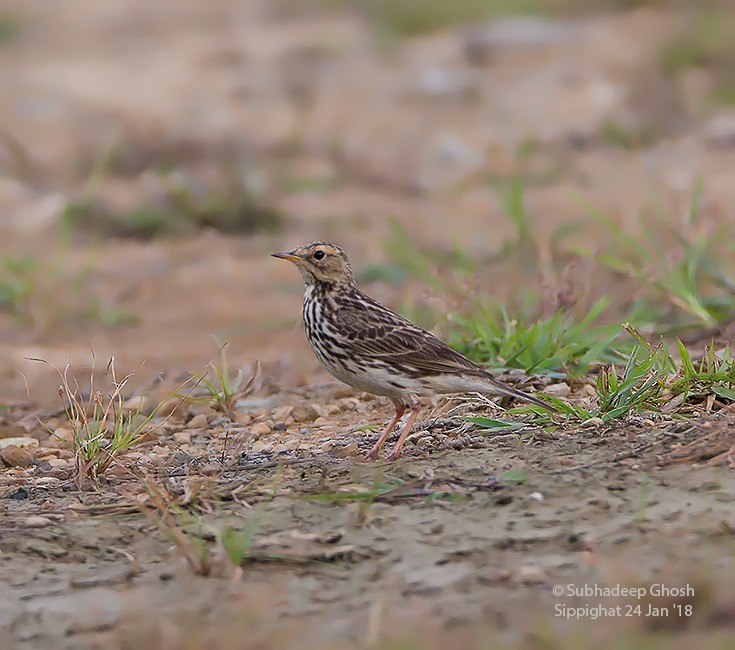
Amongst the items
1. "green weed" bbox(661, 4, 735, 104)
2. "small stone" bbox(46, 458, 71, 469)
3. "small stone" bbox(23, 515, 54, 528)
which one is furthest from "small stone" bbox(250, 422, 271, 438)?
"green weed" bbox(661, 4, 735, 104)

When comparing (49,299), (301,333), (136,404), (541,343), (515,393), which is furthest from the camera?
(49,299)

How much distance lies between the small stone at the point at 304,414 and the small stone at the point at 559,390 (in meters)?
1.03

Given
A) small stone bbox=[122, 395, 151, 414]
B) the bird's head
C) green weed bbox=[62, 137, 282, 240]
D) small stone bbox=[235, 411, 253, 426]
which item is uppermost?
green weed bbox=[62, 137, 282, 240]

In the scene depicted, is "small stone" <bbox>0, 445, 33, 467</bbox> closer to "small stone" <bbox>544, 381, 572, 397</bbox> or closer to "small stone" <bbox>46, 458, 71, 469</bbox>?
"small stone" <bbox>46, 458, 71, 469</bbox>

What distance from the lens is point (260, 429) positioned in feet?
19.6

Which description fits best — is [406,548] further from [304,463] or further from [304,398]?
[304,398]

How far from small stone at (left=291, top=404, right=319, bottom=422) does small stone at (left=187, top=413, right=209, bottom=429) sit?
387 millimetres

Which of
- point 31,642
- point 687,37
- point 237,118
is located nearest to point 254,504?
point 31,642

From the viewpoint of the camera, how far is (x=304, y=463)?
516 cm

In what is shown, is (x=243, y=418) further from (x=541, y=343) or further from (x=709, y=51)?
(x=709, y=51)

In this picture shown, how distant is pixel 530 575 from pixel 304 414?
2.37 meters

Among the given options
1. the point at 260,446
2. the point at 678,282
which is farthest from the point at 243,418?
the point at 678,282

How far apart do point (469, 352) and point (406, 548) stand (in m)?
2.21

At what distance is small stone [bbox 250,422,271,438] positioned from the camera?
5949mm
